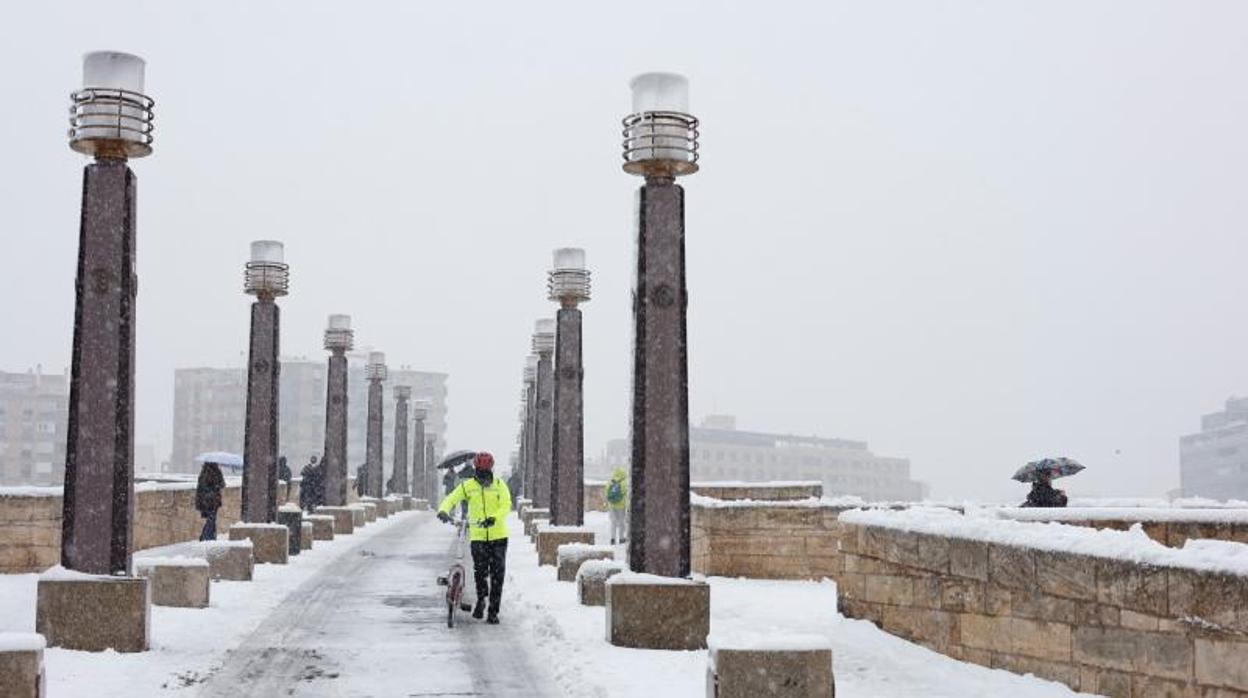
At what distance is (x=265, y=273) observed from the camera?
18.8 m

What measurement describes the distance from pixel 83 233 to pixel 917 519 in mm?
7569

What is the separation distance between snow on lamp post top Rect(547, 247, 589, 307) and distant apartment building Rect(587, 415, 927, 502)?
15270 cm

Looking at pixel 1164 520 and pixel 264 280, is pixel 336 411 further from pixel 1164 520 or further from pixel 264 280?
pixel 1164 520

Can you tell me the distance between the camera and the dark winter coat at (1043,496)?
1677 centimetres

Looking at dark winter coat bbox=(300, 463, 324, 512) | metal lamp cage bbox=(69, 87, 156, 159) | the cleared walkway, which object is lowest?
the cleared walkway

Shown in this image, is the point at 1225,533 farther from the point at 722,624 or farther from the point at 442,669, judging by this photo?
the point at 442,669

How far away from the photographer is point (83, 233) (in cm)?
1086

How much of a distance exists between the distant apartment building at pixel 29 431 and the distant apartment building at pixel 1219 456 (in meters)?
142

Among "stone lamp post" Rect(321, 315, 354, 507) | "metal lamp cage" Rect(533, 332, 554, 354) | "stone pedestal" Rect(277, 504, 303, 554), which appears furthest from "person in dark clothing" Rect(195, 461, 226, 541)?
"metal lamp cage" Rect(533, 332, 554, 354)

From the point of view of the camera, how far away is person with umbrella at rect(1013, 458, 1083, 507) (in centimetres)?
1680

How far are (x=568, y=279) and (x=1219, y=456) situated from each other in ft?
554

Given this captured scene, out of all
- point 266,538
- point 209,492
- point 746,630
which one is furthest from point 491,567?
point 209,492

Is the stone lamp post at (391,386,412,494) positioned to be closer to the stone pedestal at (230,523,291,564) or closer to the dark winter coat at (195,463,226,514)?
the dark winter coat at (195,463,226,514)

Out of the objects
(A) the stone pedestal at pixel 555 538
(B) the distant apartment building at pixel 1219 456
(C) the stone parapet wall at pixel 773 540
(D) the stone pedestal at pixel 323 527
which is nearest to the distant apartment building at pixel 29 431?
(D) the stone pedestal at pixel 323 527
